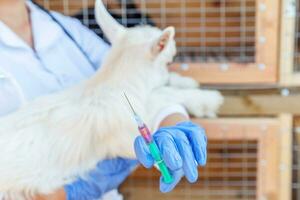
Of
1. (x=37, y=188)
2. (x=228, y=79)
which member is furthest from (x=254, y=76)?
(x=37, y=188)

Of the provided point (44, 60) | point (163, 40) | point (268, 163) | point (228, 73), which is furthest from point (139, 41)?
point (268, 163)

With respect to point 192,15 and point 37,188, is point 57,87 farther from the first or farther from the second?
point 192,15

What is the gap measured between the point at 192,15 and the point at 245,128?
14.2 inches

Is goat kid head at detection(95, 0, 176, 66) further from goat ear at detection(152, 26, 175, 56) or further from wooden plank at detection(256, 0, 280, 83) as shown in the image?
wooden plank at detection(256, 0, 280, 83)

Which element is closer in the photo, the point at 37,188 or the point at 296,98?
the point at 37,188

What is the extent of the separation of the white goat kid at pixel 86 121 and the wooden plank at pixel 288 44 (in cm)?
30

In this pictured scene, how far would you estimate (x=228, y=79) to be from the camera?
1359 millimetres

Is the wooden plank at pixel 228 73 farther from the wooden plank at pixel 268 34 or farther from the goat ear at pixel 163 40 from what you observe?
the goat ear at pixel 163 40

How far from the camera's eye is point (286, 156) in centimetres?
140

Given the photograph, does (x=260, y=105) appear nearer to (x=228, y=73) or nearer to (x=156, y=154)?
(x=228, y=73)

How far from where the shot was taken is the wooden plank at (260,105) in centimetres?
138

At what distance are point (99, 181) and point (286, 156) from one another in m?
0.50

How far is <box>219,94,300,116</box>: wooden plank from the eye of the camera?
4.54 feet

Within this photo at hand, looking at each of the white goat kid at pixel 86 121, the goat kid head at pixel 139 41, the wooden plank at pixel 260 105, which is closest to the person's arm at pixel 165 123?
the white goat kid at pixel 86 121
